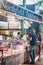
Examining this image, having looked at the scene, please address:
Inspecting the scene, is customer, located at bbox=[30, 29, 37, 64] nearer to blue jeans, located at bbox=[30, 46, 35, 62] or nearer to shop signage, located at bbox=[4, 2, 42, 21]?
blue jeans, located at bbox=[30, 46, 35, 62]

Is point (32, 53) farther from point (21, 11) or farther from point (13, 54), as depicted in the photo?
point (21, 11)

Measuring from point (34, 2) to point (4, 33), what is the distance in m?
0.50

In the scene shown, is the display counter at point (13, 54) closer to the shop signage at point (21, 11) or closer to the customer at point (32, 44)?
the customer at point (32, 44)

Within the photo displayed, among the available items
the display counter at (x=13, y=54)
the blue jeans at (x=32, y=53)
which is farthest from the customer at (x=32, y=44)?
the display counter at (x=13, y=54)

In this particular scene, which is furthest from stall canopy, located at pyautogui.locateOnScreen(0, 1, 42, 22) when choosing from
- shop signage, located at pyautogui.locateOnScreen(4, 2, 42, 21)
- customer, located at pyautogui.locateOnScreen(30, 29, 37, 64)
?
customer, located at pyautogui.locateOnScreen(30, 29, 37, 64)

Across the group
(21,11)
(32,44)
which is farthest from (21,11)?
(32,44)

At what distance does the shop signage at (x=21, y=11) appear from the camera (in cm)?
161

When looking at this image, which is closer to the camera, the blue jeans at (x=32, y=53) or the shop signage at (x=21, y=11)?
the shop signage at (x=21, y=11)

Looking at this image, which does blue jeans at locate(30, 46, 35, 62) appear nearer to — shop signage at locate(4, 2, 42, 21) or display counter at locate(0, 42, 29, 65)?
display counter at locate(0, 42, 29, 65)

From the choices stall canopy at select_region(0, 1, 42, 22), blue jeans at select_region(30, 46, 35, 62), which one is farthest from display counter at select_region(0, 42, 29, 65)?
stall canopy at select_region(0, 1, 42, 22)

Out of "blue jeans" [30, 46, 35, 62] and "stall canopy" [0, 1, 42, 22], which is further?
"blue jeans" [30, 46, 35, 62]

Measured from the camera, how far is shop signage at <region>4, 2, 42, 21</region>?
1.61 m

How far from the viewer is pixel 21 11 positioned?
5.65 ft

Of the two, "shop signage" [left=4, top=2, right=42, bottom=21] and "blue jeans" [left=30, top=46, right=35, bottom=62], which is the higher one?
"shop signage" [left=4, top=2, right=42, bottom=21]
